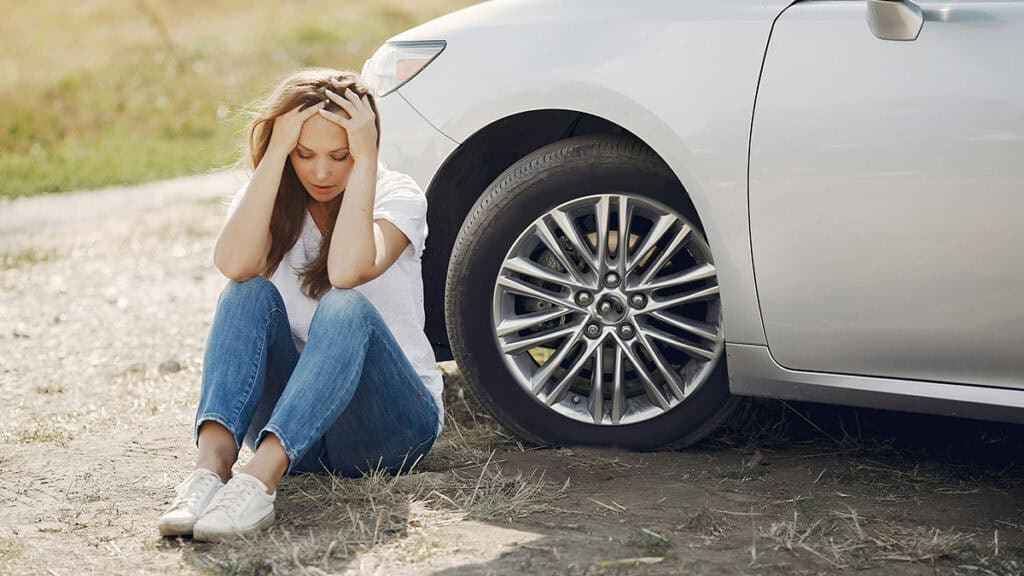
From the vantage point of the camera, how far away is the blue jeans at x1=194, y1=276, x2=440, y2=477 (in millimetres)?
3168

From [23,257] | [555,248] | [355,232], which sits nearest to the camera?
[355,232]

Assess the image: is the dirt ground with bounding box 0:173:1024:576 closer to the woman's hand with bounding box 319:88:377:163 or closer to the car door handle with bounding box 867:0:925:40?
the woman's hand with bounding box 319:88:377:163

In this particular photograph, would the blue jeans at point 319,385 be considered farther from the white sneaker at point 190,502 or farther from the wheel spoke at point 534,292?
the wheel spoke at point 534,292

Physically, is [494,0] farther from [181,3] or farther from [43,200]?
[181,3]

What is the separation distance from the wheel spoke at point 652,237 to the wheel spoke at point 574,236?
0.10 metres

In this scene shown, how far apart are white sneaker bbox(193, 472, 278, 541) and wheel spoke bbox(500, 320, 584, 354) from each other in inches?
35.3

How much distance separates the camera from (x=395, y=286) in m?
3.53

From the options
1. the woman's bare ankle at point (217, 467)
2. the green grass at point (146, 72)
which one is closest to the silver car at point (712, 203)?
the woman's bare ankle at point (217, 467)

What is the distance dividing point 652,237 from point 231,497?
4.38ft

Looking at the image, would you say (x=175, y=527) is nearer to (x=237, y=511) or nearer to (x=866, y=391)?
(x=237, y=511)

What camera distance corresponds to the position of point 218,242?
133 inches

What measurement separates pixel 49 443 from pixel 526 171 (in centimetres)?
179

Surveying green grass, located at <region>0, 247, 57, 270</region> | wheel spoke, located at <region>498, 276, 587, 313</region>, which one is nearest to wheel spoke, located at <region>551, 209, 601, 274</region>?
wheel spoke, located at <region>498, 276, 587, 313</region>

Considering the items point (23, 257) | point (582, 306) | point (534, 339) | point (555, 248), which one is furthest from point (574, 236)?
point (23, 257)
